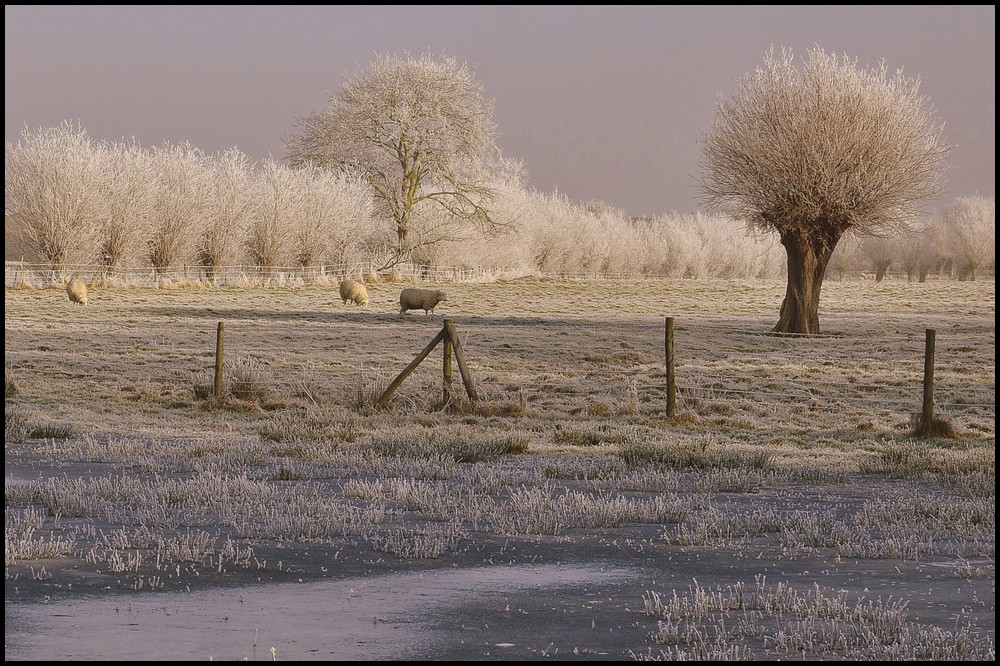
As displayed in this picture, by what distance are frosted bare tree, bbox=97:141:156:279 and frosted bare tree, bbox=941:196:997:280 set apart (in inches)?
3522

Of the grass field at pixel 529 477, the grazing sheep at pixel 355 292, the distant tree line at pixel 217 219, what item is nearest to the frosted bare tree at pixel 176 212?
the distant tree line at pixel 217 219

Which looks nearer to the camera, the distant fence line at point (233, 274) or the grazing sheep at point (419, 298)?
the grazing sheep at point (419, 298)

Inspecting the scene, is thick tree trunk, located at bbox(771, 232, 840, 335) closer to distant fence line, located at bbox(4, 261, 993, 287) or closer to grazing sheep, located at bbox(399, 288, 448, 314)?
grazing sheep, located at bbox(399, 288, 448, 314)

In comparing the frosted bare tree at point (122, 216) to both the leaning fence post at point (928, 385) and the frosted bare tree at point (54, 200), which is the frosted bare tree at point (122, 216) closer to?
the frosted bare tree at point (54, 200)

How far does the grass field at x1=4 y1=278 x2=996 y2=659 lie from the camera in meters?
7.96

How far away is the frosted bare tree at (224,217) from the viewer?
190 ft

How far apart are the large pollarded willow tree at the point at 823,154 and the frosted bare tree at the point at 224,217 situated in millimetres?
28061

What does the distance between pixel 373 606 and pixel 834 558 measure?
3492 millimetres

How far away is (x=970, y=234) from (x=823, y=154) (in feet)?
318

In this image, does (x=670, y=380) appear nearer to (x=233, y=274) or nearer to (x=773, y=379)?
(x=773, y=379)

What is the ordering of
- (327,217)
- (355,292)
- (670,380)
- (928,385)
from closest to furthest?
(928,385), (670,380), (355,292), (327,217)

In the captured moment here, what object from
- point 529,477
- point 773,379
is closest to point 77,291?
point 773,379

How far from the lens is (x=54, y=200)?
50.2m

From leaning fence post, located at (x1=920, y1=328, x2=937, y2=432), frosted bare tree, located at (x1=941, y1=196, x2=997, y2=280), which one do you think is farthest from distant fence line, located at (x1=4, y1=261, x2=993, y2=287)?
frosted bare tree, located at (x1=941, y1=196, x2=997, y2=280)
